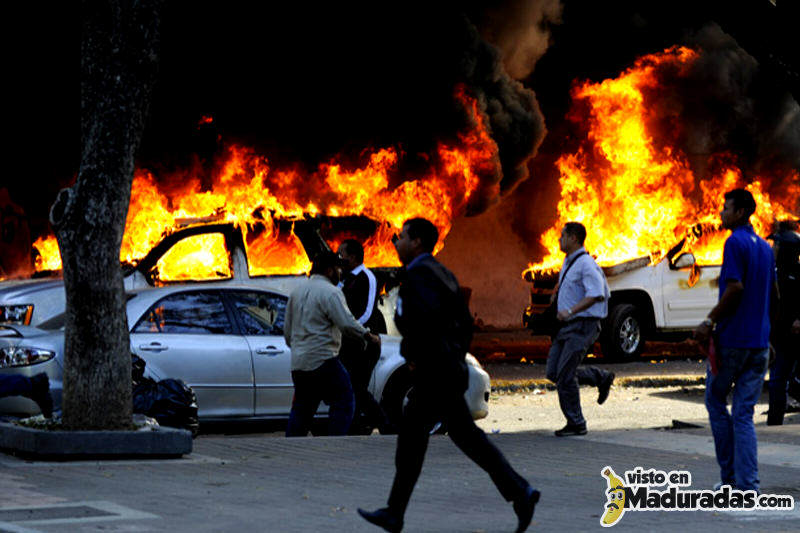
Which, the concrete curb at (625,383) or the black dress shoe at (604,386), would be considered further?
the concrete curb at (625,383)

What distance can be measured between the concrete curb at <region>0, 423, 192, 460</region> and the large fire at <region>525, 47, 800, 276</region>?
606 inches

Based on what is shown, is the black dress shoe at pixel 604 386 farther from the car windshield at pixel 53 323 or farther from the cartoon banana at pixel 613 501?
the car windshield at pixel 53 323

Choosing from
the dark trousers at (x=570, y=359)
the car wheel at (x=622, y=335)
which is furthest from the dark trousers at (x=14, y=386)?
the car wheel at (x=622, y=335)

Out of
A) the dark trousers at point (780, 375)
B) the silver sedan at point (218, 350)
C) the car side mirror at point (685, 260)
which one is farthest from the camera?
the car side mirror at point (685, 260)

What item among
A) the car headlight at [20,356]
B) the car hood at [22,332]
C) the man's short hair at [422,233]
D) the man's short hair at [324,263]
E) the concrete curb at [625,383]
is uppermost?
the man's short hair at [324,263]

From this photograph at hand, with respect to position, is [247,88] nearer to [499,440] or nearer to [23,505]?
[499,440]

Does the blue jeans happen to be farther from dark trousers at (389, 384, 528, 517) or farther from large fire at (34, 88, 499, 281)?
large fire at (34, 88, 499, 281)

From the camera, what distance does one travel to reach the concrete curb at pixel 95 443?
948cm

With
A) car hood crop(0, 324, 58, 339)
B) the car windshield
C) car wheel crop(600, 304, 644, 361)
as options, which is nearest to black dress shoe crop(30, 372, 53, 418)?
car hood crop(0, 324, 58, 339)

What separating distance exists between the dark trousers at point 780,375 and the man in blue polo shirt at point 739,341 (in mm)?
4125

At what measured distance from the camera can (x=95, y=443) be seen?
9555 mm

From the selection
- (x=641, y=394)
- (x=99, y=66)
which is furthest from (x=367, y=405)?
(x=641, y=394)

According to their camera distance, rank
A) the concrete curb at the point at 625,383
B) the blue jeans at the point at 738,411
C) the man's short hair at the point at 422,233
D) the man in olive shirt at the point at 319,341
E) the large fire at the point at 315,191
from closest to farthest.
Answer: the man's short hair at the point at 422,233 < the blue jeans at the point at 738,411 < the man in olive shirt at the point at 319,341 < the concrete curb at the point at 625,383 < the large fire at the point at 315,191

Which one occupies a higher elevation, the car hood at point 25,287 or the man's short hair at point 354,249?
the man's short hair at point 354,249
